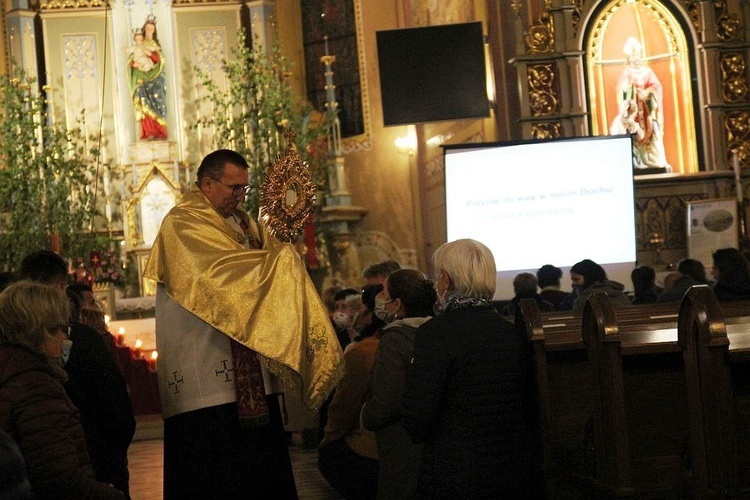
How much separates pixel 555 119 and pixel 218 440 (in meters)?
8.59

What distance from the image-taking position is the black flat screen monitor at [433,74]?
39.9ft

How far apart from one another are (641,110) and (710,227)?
190 cm

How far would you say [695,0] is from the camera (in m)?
12.6

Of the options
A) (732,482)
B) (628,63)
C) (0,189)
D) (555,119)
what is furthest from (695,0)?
(732,482)

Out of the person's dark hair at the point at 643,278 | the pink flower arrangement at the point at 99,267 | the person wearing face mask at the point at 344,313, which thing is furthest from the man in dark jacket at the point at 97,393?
the pink flower arrangement at the point at 99,267

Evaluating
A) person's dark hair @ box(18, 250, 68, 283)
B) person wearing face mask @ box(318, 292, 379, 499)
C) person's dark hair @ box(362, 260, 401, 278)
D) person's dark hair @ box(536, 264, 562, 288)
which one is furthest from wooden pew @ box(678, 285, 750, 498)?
person's dark hair @ box(536, 264, 562, 288)

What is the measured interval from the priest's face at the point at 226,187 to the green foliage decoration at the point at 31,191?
11.7 meters

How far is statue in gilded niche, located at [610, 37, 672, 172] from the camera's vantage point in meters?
12.5

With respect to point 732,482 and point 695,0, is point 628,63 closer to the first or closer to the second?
point 695,0

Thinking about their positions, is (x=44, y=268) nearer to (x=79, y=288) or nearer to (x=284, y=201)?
(x=79, y=288)

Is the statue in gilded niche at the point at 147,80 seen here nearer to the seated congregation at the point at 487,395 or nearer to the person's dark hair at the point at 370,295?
the person's dark hair at the point at 370,295

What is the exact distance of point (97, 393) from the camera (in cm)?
420

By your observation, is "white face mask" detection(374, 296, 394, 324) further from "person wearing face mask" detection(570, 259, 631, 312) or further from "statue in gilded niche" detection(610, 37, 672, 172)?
"statue in gilded niche" detection(610, 37, 672, 172)

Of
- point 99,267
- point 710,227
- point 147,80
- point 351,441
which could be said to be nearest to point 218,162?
point 351,441
